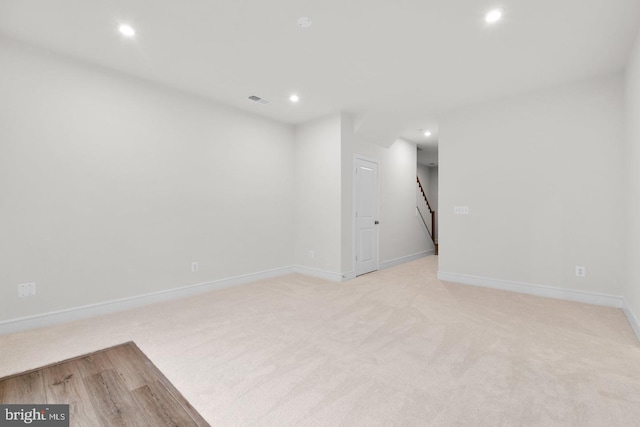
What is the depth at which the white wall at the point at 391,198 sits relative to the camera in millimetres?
4570

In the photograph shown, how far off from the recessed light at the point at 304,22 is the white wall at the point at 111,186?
210 centimetres

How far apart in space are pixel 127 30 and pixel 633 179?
15.9ft

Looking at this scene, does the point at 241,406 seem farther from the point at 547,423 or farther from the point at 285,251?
the point at 285,251

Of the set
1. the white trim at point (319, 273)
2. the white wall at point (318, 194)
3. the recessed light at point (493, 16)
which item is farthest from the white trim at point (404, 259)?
the recessed light at point (493, 16)

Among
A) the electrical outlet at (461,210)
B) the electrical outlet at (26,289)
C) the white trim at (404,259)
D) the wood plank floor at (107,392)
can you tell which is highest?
the electrical outlet at (461,210)

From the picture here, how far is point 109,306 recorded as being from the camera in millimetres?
3102

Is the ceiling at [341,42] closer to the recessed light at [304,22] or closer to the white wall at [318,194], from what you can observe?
the recessed light at [304,22]

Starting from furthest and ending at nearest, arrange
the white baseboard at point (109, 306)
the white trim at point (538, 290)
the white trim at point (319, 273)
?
the white trim at point (319, 273) → the white trim at point (538, 290) → the white baseboard at point (109, 306)

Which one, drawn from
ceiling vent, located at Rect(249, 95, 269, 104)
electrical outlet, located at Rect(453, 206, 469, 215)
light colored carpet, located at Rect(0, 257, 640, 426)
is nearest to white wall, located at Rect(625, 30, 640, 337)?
light colored carpet, located at Rect(0, 257, 640, 426)

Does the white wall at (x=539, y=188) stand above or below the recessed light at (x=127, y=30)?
below

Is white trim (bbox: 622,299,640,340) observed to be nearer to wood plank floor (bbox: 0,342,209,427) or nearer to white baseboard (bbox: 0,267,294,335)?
wood plank floor (bbox: 0,342,209,427)

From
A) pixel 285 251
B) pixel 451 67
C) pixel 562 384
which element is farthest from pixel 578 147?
pixel 285 251

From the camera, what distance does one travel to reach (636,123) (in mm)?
2566

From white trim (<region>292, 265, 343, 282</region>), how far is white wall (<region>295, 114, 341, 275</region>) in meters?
0.04
